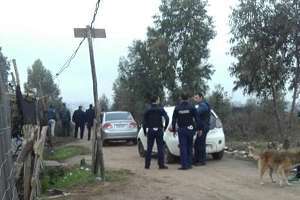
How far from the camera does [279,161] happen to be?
12.4 metres

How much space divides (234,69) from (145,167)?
16.2 ft

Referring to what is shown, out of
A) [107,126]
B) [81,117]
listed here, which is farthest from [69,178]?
[81,117]

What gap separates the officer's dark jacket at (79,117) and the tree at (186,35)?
4.70m

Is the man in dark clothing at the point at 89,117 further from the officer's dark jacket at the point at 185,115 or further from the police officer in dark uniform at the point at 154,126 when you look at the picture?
the officer's dark jacket at the point at 185,115

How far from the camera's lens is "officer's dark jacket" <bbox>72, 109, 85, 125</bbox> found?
98.3 feet

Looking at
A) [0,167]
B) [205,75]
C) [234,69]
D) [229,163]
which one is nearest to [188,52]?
[205,75]

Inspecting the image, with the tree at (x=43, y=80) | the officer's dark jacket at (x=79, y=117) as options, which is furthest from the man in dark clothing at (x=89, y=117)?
the tree at (x=43, y=80)

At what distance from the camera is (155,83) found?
102 feet

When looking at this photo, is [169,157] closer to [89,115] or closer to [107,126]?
[107,126]

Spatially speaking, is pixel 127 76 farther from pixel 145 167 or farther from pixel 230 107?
pixel 145 167

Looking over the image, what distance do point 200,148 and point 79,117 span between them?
14756 millimetres

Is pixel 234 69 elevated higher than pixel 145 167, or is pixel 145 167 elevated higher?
pixel 234 69

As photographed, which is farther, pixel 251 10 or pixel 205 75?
pixel 205 75

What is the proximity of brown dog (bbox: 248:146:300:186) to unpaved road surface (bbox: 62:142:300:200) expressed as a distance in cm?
27
